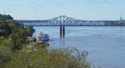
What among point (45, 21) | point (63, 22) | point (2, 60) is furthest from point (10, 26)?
point (45, 21)

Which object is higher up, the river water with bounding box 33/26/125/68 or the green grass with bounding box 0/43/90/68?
the green grass with bounding box 0/43/90/68

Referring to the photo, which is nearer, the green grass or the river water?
the green grass

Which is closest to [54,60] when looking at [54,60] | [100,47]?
[54,60]

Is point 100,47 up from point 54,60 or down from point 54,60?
down

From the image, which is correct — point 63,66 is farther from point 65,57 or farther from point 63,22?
point 63,22

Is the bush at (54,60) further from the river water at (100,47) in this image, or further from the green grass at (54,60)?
the river water at (100,47)

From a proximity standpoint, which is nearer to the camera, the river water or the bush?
the bush

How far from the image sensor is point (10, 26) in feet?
103

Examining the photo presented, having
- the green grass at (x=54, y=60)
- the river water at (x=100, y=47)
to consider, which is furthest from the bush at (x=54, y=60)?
the river water at (x=100, y=47)

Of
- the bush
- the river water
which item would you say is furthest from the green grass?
the river water

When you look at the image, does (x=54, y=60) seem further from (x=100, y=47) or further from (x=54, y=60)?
(x=100, y=47)

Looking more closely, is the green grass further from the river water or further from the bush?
the river water

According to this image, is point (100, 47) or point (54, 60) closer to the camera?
point (54, 60)

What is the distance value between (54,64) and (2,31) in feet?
71.1
